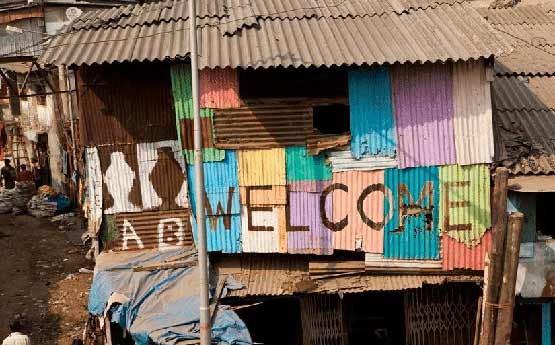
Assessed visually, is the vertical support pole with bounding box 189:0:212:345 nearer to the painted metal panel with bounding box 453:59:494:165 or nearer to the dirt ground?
the painted metal panel with bounding box 453:59:494:165

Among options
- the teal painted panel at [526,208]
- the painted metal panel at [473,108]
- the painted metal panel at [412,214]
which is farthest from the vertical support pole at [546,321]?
the painted metal panel at [473,108]

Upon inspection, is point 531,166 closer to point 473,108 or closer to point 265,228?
point 473,108

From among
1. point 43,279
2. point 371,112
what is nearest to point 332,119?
point 371,112

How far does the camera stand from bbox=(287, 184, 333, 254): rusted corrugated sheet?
10.4 meters

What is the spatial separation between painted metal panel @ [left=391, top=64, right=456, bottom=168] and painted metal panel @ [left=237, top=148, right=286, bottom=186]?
1.98 meters

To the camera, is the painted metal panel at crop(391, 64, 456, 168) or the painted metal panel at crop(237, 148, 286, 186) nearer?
the painted metal panel at crop(391, 64, 456, 168)

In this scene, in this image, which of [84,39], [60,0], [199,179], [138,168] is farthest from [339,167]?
[60,0]

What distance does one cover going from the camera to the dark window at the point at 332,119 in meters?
11.1

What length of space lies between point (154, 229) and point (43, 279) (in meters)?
6.13

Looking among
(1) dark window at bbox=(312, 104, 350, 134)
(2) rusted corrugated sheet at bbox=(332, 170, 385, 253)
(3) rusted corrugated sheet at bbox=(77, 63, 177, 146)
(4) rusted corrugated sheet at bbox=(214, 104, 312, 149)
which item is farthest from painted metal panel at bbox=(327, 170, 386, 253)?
(3) rusted corrugated sheet at bbox=(77, 63, 177, 146)

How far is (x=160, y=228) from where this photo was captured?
436 inches

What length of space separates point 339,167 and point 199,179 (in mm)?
2764

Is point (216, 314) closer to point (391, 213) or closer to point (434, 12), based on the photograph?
point (391, 213)

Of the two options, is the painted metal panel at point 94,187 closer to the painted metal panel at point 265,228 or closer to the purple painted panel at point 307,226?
the painted metal panel at point 265,228
